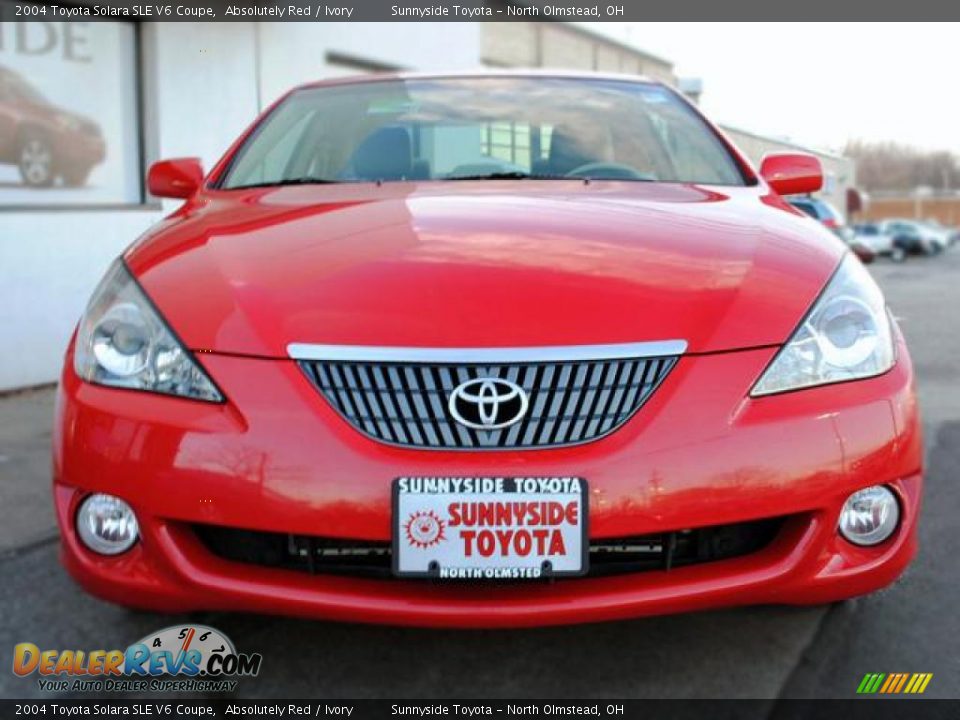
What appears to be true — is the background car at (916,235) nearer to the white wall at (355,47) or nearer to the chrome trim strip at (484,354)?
the white wall at (355,47)

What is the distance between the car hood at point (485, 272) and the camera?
6.28 feet

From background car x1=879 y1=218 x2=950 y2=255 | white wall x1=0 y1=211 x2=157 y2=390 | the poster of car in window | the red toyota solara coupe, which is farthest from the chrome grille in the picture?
background car x1=879 y1=218 x2=950 y2=255

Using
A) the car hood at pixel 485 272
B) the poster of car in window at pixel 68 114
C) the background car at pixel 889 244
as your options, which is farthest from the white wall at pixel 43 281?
the background car at pixel 889 244

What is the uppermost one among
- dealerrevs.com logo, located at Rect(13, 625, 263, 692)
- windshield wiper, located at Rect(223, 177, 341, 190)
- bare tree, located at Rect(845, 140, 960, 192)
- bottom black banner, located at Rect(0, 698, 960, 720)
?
windshield wiper, located at Rect(223, 177, 341, 190)

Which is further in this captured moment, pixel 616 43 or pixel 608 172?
pixel 616 43

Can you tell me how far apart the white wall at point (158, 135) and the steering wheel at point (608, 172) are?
3.59 metres

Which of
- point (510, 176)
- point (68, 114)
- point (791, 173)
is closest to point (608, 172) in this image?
point (510, 176)

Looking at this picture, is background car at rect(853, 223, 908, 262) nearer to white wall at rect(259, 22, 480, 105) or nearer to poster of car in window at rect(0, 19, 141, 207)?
white wall at rect(259, 22, 480, 105)

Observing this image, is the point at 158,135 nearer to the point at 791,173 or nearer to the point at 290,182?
the point at 290,182

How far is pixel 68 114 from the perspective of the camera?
6.06m

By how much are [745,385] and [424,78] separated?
199 centimetres

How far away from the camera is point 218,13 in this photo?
6953mm

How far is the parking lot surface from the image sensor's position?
2125 millimetres

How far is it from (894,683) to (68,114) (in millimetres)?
5467
